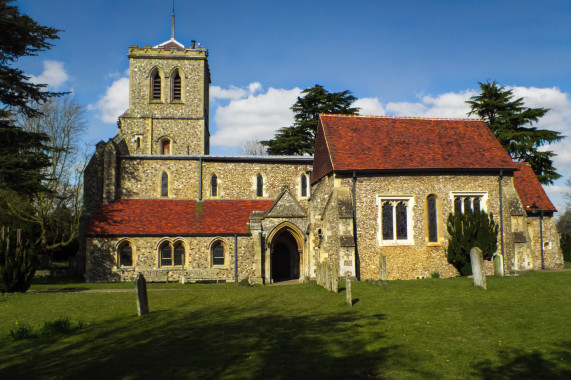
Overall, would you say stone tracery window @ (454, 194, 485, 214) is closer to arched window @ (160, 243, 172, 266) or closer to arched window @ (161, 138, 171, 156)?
arched window @ (160, 243, 172, 266)

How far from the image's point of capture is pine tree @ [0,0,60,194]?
19812mm

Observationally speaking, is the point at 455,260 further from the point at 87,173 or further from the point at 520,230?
the point at 87,173

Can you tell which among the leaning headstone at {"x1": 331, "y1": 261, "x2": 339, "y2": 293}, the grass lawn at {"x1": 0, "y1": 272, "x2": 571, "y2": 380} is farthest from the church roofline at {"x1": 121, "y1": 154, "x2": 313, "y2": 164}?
the grass lawn at {"x1": 0, "y1": 272, "x2": 571, "y2": 380}

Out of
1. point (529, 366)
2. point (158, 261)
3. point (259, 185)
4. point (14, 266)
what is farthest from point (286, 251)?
point (529, 366)

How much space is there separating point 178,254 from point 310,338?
1686cm

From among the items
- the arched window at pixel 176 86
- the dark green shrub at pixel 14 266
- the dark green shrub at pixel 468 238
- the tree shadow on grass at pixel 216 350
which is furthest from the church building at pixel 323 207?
the arched window at pixel 176 86

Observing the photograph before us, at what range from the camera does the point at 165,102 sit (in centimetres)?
3506

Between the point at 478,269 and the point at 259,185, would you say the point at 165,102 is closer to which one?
the point at 259,185

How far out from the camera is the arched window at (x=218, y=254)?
24.6 meters

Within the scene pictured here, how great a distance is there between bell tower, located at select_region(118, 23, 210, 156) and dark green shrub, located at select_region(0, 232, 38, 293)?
57.4 feet

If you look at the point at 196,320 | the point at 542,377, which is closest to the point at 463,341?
the point at 542,377

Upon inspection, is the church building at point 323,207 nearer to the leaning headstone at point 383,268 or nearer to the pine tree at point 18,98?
the leaning headstone at point 383,268

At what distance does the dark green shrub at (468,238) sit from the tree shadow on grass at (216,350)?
35.0 ft

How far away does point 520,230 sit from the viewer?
2056 centimetres
